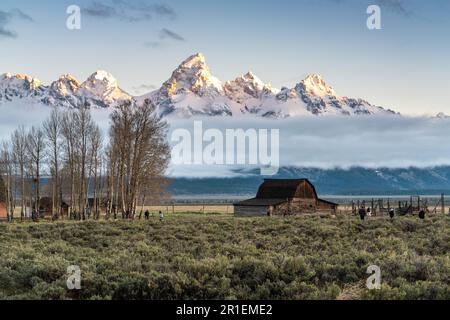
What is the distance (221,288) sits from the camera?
15547 mm

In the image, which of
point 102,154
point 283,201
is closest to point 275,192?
point 283,201

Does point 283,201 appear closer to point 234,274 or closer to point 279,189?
point 279,189

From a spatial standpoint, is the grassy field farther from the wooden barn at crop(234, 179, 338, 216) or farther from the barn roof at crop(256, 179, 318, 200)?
the barn roof at crop(256, 179, 318, 200)

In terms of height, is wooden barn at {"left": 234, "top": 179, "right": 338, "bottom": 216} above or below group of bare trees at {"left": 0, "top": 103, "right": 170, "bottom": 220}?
below

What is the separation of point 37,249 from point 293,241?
13.1m

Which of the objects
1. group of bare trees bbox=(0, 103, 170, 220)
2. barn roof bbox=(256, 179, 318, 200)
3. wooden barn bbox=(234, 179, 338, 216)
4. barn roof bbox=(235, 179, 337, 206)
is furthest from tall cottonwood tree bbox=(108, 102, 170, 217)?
barn roof bbox=(256, 179, 318, 200)

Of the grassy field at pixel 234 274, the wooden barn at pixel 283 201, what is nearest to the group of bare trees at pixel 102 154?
the wooden barn at pixel 283 201

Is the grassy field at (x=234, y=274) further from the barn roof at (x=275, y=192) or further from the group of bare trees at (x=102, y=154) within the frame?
the barn roof at (x=275, y=192)

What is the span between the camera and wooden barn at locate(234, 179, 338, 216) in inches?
2985

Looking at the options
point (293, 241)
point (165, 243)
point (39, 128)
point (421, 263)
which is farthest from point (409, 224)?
point (39, 128)

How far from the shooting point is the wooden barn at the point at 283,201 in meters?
75.8

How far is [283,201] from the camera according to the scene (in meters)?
76.9

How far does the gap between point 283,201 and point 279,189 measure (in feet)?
15.4
